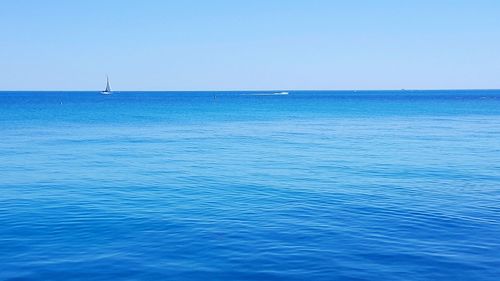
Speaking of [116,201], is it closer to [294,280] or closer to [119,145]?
[294,280]

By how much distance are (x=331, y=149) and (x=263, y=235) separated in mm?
26054

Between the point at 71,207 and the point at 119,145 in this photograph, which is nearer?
the point at 71,207

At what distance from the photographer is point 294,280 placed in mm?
13219

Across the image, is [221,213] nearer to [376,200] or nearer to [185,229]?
[185,229]

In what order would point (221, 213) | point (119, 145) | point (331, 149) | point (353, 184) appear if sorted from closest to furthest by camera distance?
point (221, 213) → point (353, 184) → point (331, 149) → point (119, 145)

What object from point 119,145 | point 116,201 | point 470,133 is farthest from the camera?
point 470,133

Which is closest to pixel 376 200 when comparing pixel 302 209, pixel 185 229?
pixel 302 209

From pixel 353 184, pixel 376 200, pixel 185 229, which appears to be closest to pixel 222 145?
pixel 353 184

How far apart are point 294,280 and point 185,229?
5517mm

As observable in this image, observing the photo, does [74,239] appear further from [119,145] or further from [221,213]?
[119,145]

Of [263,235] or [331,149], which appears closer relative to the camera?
[263,235]

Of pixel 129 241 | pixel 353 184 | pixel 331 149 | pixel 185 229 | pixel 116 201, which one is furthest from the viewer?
pixel 331 149

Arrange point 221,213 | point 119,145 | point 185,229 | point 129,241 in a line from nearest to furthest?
point 129,241 → point 185,229 → point 221,213 → point 119,145

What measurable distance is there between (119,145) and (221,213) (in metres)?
27.8
